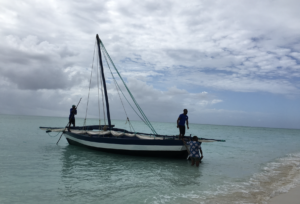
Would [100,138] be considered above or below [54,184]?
above

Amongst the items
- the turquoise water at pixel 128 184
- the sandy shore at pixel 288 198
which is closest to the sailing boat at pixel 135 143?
the turquoise water at pixel 128 184

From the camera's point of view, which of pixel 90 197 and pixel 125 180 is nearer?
pixel 90 197

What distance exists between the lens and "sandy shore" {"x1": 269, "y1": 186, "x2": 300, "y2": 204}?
6.93 m

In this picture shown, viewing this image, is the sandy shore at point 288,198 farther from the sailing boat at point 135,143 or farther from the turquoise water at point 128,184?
the sailing boat at point 135,143

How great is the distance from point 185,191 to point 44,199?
5007 millimetres

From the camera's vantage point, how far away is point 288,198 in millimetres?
7355

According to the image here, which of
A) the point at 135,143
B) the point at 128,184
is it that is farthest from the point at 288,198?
the point at 135,143

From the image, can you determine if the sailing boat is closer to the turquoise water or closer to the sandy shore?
the turquoise water

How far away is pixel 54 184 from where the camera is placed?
28.8 ft

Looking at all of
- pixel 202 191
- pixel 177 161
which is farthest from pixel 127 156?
pixel 202 191

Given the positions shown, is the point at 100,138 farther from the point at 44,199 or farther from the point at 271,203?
the point at 271,203

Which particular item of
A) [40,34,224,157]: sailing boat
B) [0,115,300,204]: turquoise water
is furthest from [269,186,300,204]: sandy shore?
[40,34,224,157]: sailing boat

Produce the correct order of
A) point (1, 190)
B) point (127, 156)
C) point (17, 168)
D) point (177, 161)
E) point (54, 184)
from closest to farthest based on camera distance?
point (1, 190) → point (54, 184) → point (17, 168) → point (177, 161) → point (127, 156)

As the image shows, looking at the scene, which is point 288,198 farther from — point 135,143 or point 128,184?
point 135,143
